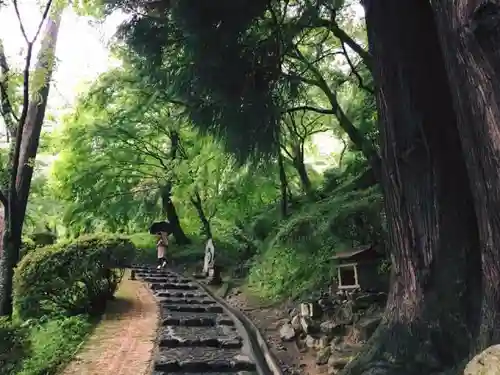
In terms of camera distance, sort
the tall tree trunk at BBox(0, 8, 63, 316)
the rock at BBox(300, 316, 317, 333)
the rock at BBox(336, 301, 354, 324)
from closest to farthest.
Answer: the rock at BBox(336, 301, 354, 324), the rock at BBox(300, 316, 317, 333), the tall tree trunk at BBox(0, 8, 63, 316)

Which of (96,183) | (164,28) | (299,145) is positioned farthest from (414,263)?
(96,183)

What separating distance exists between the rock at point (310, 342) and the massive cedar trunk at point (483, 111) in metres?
2.50

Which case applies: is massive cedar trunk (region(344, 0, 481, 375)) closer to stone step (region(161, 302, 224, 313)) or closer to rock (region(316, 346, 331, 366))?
rock (region(316, 346, 331, 366))

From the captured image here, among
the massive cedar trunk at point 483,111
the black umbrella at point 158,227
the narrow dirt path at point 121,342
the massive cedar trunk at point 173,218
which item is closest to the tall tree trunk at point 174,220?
the massive cedar trunk at point 173,218

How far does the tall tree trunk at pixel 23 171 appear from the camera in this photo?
6.84 m

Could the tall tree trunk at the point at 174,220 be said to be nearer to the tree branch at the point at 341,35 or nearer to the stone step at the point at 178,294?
the stone step at the point at 178,294

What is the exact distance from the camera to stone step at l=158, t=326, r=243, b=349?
5.43m

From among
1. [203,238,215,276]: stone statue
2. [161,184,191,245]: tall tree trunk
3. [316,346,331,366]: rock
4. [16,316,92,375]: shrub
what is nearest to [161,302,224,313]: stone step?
[16,316,92,375]: shrub

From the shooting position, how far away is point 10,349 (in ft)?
16.0

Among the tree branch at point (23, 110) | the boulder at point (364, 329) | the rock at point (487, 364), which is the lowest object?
the boulder at point (364, 329)

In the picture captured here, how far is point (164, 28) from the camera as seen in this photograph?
5855 mm

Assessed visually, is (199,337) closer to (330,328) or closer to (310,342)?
(310,342)

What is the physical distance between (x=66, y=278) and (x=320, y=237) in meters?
3.59

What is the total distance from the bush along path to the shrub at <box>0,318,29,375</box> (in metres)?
1.47
